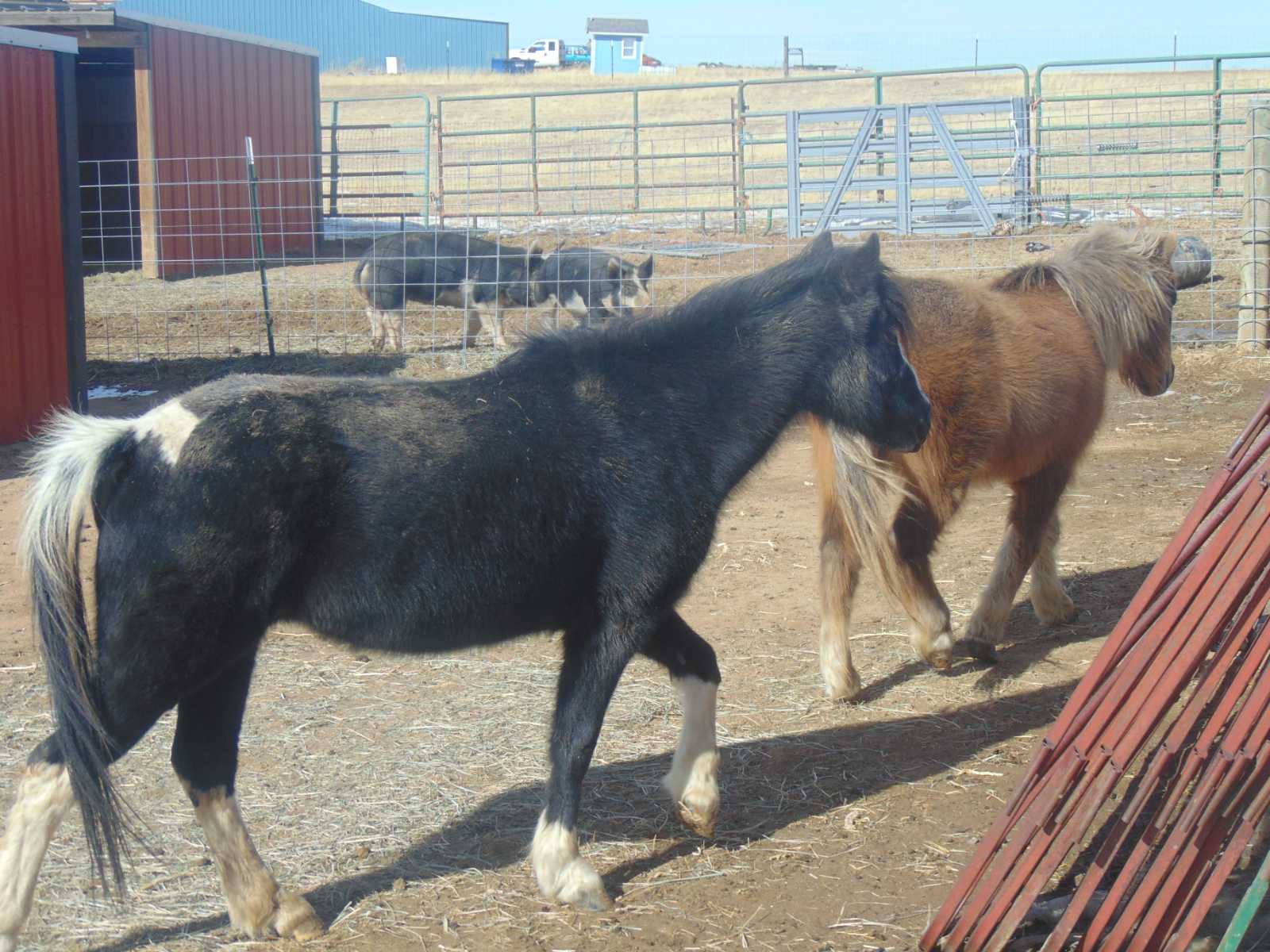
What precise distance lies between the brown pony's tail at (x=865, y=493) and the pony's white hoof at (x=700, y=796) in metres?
1.28

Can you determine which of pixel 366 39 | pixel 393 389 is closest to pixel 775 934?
pixel 393 389

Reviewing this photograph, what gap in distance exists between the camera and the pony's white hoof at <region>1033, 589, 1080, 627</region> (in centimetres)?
568

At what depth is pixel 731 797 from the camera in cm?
411

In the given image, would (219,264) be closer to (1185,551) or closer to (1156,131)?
(1185,551)

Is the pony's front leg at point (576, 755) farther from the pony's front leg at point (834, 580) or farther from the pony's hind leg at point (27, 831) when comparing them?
the pony's front leg at point (834, 580)

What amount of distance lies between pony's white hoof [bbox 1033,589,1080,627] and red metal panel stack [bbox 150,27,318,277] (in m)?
11.6

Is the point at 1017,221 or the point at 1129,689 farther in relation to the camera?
the point at 1017,221

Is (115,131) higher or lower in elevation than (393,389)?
higher

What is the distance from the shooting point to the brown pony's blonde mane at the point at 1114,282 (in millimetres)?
5562

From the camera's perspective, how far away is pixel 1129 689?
2969mm

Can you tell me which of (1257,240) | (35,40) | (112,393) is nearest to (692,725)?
(35,40)

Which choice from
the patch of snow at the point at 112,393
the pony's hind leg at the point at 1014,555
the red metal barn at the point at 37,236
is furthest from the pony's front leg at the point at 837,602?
the patch of snow at the point at 112,393

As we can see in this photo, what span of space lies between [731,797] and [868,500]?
50.7 inches

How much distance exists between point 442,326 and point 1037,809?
12.1m
